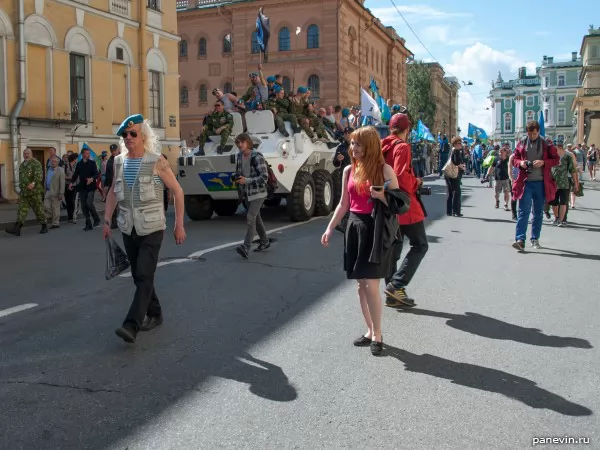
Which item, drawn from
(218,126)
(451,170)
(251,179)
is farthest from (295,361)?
(451,170)

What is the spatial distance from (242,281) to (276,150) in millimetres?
6062

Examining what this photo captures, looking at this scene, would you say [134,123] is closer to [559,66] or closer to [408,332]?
[408,332]

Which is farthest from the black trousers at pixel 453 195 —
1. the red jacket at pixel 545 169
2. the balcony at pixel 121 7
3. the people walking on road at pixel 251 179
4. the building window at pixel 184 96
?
the building window at pixel 184 96

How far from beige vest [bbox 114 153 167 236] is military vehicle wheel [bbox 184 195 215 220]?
939 centimetres

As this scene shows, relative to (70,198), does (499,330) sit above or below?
below

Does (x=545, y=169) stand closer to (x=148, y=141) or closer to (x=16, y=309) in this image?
(x=148, y=141)

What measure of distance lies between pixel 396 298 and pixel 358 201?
65.2 inches

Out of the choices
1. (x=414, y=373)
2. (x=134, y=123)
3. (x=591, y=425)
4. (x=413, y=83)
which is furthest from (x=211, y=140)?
(x=413, y=83)

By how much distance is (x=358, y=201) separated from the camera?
16.8 ft

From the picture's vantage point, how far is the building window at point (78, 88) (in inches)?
912

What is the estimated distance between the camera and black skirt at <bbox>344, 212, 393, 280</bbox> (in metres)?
4.98

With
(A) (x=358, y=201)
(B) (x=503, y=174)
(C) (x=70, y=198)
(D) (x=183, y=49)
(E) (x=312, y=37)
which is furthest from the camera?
(D) (x=183, y=49)

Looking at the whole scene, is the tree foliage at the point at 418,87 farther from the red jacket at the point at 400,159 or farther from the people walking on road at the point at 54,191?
the red jacket at the point at 400,159

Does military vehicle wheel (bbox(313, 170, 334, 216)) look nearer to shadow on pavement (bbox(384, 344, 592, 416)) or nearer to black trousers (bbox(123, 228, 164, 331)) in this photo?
black trousers (bbox(123, 228, 164, 331))
